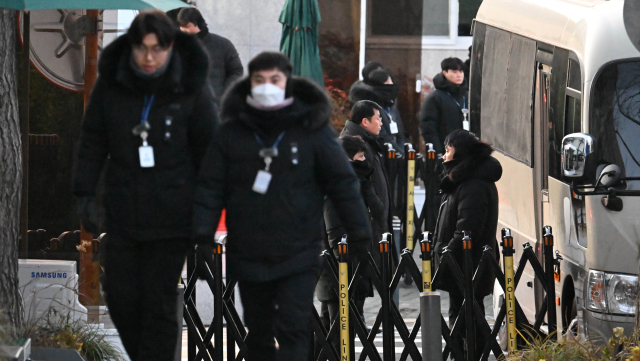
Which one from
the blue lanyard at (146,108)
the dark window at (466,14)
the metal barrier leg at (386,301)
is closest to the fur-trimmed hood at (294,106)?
the blue lanyard at (146,108)

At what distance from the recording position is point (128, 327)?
5.41 metres

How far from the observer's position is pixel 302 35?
43.9 ft

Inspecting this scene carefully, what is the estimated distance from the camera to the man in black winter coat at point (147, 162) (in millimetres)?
5223

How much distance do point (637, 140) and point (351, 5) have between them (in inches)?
339

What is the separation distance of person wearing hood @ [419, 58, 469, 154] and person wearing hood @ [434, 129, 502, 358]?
16.3ft

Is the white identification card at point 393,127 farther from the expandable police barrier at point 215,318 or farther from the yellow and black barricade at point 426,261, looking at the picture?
the yellow and black barricade at point 426,261

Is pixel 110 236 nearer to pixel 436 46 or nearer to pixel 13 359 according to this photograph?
pixel 13 359

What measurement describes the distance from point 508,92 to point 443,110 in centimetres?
286

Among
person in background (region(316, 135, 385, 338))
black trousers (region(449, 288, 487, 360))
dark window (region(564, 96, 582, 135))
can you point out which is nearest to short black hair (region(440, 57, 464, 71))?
person in background (region(316, 135, 385, 338))

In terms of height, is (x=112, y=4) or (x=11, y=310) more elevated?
(x=112, y=4)

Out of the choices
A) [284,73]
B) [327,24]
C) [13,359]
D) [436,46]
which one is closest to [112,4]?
[284,73]

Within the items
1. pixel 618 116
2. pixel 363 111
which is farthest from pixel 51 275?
pixel 618 116

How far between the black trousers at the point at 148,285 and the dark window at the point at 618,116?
10.3ft

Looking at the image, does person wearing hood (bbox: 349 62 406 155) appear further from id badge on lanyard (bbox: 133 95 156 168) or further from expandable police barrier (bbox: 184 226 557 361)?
id badge on lanyard (bbox: 133 95 156 168)
